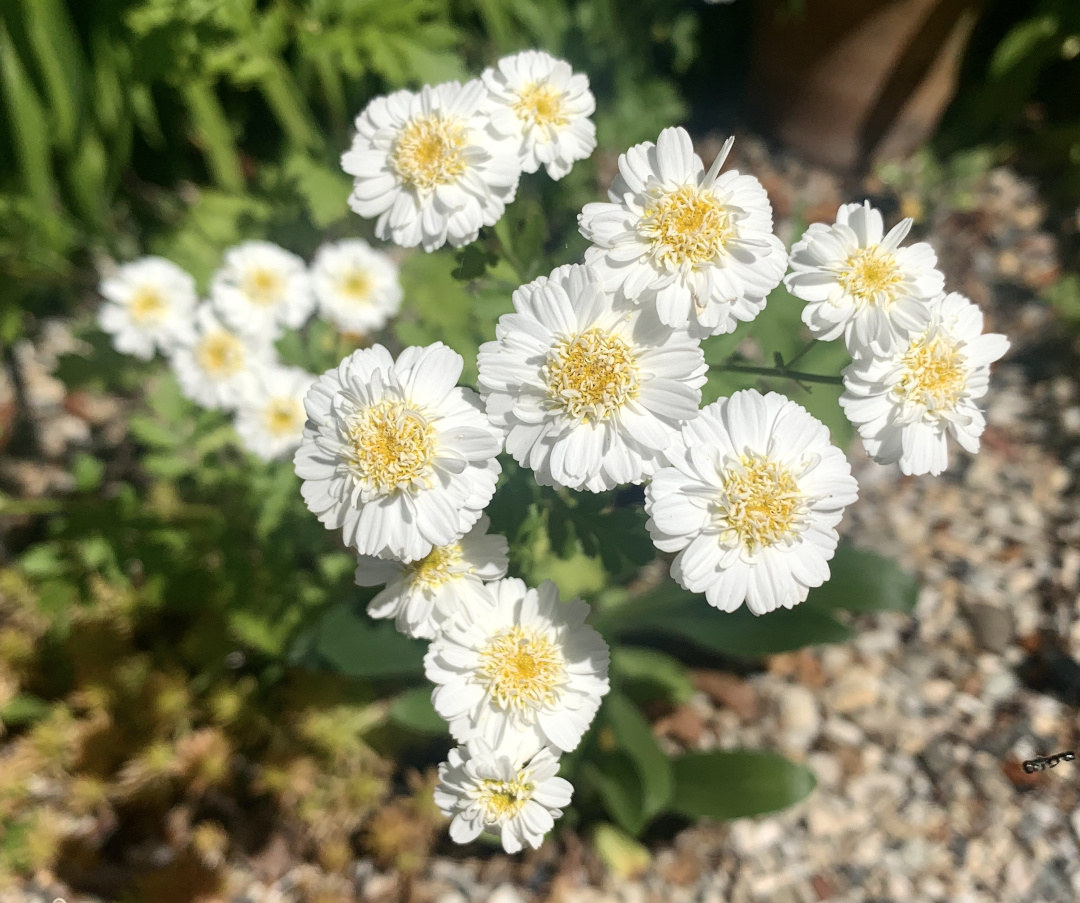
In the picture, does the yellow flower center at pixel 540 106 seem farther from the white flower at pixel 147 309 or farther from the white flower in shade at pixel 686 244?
the white flower at pixel 147 309

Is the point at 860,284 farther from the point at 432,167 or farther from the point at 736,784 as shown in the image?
the point at 736,784

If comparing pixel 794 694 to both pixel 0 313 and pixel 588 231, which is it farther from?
pixel 0 313

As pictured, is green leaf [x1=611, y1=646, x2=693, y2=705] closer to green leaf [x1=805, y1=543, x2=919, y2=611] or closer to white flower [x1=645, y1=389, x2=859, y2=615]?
green leaf [x1=805, y1=543, x2=919, y2=611]

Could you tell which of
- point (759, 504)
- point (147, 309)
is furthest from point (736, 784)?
point (147, 309)

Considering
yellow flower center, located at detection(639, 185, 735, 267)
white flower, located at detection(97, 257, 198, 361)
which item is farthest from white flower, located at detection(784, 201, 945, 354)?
white flower, located at detection(97, 257, 198, 361)

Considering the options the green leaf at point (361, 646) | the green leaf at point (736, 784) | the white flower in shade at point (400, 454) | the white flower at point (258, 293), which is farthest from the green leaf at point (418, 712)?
the white flower at point (258, 293)
